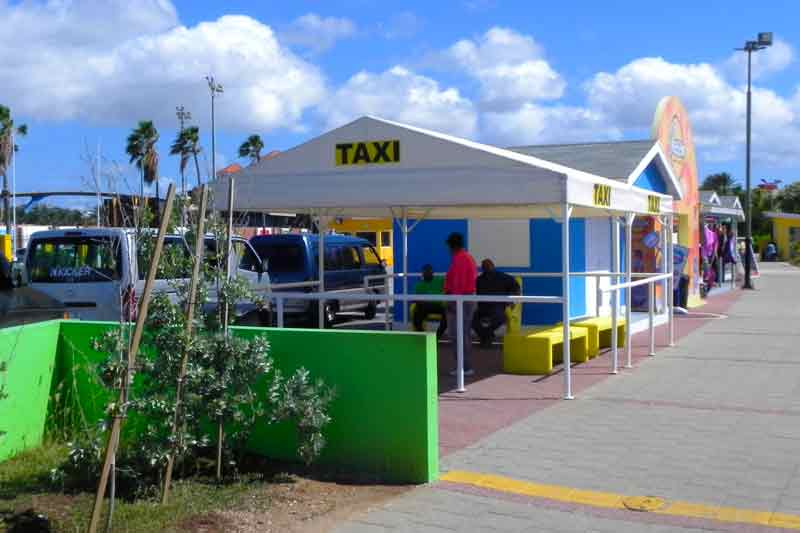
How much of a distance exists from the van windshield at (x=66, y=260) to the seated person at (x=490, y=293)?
5.07 metres

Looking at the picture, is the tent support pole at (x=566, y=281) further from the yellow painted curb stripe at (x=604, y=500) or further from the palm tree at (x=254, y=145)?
the palm tree at (x=254, y=145)

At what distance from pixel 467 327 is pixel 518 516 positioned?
5.39 meters

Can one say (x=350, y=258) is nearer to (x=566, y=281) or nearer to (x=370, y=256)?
(x=370, y=256)

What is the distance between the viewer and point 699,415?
→ 349 inches

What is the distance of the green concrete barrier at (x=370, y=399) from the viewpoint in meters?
6.48

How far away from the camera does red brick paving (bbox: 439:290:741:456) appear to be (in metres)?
8.31

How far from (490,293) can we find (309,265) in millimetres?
5420

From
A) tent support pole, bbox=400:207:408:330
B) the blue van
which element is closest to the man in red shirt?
tent support pole, bbox=400:207:408:330

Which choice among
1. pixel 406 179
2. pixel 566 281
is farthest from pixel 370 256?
pixel 566 281

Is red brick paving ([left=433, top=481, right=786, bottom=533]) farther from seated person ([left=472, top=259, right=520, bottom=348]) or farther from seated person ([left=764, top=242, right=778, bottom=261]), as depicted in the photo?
seated person ([left=764, top=242, right=778, bottom=261])

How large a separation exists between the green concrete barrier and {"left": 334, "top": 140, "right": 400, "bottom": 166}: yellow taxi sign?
155 inches

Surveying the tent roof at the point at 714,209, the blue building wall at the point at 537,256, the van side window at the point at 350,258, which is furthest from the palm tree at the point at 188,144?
the tent roof at the point at 714,209

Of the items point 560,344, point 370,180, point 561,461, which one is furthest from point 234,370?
point 560,344

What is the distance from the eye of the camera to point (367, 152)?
10562mm
